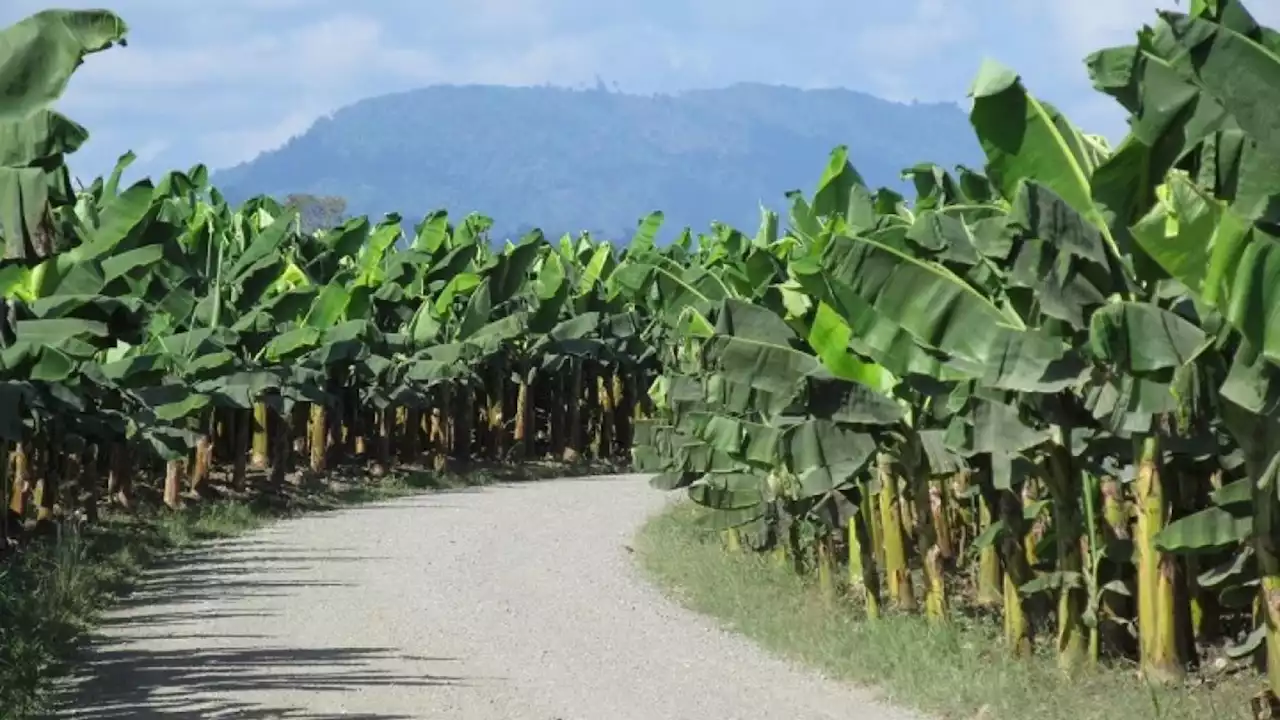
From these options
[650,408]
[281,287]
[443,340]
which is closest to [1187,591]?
[281,287]

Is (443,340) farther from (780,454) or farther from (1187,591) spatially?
(1187,591)

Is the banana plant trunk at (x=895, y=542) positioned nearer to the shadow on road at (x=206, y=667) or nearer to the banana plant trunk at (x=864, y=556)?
the banana plant trunk at (x=864, y=556)

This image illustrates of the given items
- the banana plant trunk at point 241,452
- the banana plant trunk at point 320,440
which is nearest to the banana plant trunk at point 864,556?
the banana plant trunk at point 241,452

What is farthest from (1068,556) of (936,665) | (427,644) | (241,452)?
(241,452)

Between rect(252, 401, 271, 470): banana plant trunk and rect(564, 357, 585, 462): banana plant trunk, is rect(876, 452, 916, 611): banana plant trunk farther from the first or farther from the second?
rect(564, 357, 585, 462): banana plant trunk

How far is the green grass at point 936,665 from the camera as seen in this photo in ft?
33.5

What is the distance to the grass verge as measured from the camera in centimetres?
1173

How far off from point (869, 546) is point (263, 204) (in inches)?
744

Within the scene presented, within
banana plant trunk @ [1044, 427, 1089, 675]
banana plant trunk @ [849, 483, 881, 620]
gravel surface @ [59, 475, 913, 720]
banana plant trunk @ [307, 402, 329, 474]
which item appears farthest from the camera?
banana plant trunk @ [307, 402, 329, 474]

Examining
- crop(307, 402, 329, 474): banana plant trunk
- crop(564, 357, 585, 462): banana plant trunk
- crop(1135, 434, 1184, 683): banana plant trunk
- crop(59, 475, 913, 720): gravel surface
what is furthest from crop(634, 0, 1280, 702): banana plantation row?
crop(564, 357, 585, 462): banana plant trunk

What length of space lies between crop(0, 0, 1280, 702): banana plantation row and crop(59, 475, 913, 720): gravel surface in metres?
1.44

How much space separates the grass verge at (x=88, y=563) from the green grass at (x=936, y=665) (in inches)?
193

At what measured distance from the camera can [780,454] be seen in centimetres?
1370

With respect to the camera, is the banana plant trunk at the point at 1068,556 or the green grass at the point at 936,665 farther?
the banana plant trunk at the point at 1068,556
